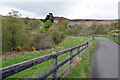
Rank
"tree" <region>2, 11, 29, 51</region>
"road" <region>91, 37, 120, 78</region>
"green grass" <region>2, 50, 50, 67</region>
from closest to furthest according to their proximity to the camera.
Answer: "road" <region>91, 37, 120, 78</region> < "green grass" <region>2, 50, 50, 67</region> < "tree" <region>2, 11, 29, 51</region>

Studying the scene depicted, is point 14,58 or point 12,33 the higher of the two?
point 12,33

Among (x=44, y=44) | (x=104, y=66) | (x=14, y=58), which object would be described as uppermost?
(x=44, y=44)

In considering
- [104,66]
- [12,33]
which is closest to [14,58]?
[12,33]

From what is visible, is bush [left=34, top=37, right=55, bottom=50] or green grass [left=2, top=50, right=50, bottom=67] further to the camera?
bush [left=34, top=37, right=55, bottom=50]

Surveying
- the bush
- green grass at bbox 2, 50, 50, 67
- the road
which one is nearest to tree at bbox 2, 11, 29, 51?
the bush

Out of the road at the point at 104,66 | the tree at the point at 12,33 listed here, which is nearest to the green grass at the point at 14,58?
the tree at the point at 12,33

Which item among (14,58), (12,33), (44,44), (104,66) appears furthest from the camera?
(44,44)

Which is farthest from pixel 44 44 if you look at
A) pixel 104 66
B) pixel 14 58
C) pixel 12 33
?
pixel 104 66

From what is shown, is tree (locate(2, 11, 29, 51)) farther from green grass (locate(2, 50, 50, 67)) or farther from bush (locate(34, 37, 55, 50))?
green grass (locate(2, 50, 50, 67))

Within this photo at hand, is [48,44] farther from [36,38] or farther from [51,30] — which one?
[51,30]

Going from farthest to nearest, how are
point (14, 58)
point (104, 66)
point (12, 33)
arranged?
point (12, 33)
point (14, 58)
point (104, 66)

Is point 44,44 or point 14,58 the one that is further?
point 44,44

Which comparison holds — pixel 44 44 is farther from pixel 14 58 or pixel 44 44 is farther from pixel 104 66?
pixel 104 66

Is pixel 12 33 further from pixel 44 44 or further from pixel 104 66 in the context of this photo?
pixel 104 66
